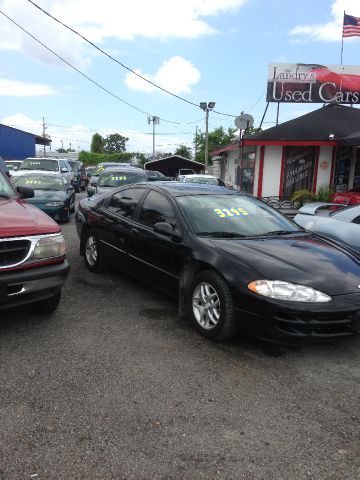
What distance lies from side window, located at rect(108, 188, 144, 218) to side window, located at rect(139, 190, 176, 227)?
0.77 feet

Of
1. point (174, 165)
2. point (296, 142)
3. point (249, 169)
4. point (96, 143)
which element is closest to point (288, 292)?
point (296, 142)

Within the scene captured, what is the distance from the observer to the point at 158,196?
16.5 ft

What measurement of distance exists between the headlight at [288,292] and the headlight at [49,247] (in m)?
1.83

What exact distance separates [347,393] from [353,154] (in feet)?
48.3

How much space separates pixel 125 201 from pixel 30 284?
2.13 m

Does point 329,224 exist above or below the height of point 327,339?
above

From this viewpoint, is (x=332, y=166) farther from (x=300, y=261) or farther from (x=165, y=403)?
(x=165, y=403)

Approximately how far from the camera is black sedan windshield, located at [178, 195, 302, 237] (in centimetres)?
441

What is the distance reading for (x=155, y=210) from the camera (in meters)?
4.94

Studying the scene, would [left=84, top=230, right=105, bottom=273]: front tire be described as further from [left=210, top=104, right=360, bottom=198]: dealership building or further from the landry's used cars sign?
the landry's used cars sign

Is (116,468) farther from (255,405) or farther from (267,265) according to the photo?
(267,265)

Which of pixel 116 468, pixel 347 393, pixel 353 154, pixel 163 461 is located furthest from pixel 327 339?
pixel 353 154

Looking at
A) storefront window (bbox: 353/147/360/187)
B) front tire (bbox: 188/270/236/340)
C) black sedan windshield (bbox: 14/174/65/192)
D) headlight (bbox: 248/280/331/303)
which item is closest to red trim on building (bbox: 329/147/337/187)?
storefront window (bbox: 353/147/360/187)

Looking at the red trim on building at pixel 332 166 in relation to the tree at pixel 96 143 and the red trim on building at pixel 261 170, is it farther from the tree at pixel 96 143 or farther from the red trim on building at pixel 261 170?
the tree at pixel 96 143
